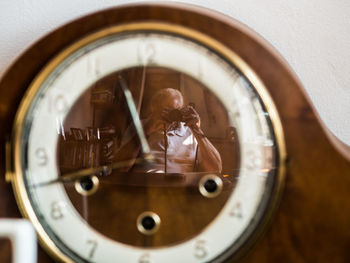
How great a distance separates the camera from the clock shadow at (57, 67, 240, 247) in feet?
1.35

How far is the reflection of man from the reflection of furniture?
21 mm

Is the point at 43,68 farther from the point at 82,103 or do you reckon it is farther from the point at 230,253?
the point at 230,253

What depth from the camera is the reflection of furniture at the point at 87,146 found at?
43 cm

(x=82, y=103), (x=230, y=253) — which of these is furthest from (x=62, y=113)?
(x=230, y=253)

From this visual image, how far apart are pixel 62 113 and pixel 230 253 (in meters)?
0.28

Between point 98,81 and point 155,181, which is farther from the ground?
point 98,81

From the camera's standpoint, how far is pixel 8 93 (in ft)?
1.40

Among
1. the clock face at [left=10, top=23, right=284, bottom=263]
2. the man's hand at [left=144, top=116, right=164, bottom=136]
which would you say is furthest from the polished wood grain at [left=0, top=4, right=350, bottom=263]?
the man's hand at [left=144, top=116, right=164, bottom=136]

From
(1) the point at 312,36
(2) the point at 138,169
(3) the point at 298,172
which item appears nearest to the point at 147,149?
(2) the point at 138,169

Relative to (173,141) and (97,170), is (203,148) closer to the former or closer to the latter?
(173,141)

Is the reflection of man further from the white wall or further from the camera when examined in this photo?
the white wall

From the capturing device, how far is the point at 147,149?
426mm

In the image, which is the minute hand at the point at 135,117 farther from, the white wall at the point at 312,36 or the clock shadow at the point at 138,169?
the white wall at the point at 312,36

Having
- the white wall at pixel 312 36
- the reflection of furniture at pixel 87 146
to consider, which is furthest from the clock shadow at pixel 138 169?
the white wall at pixel 312 36
